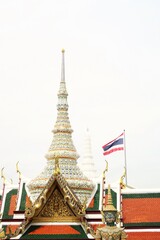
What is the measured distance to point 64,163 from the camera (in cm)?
2512

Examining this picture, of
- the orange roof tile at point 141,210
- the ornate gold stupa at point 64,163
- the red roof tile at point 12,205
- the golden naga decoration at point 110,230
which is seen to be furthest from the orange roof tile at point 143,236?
the red roof tile at point 12,205

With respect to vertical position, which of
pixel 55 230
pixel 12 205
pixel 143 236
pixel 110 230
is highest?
pixel 12 205

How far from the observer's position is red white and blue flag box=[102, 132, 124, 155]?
103 ft

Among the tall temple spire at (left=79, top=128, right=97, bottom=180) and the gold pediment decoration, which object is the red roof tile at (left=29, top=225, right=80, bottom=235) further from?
the tall temple spire at (left=79, top=128, right=97, bottom=180)

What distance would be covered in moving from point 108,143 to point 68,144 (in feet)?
20.0

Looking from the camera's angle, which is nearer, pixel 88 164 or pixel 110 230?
pixel 110 230

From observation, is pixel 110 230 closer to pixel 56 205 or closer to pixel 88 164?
pixel 56 205

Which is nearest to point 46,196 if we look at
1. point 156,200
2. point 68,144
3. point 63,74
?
point 68,144

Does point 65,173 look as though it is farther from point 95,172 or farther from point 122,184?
point 95,172

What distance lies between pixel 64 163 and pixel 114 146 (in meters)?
7.07

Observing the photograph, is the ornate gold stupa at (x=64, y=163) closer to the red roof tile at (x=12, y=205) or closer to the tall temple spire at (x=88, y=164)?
the red roof tile at (x=12, y=205)

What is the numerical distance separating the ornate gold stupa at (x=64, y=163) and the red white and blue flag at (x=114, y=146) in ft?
18.3

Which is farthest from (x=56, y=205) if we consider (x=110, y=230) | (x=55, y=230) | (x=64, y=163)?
(x=110, y=230)

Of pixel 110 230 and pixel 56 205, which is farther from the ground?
pixel 56 205
